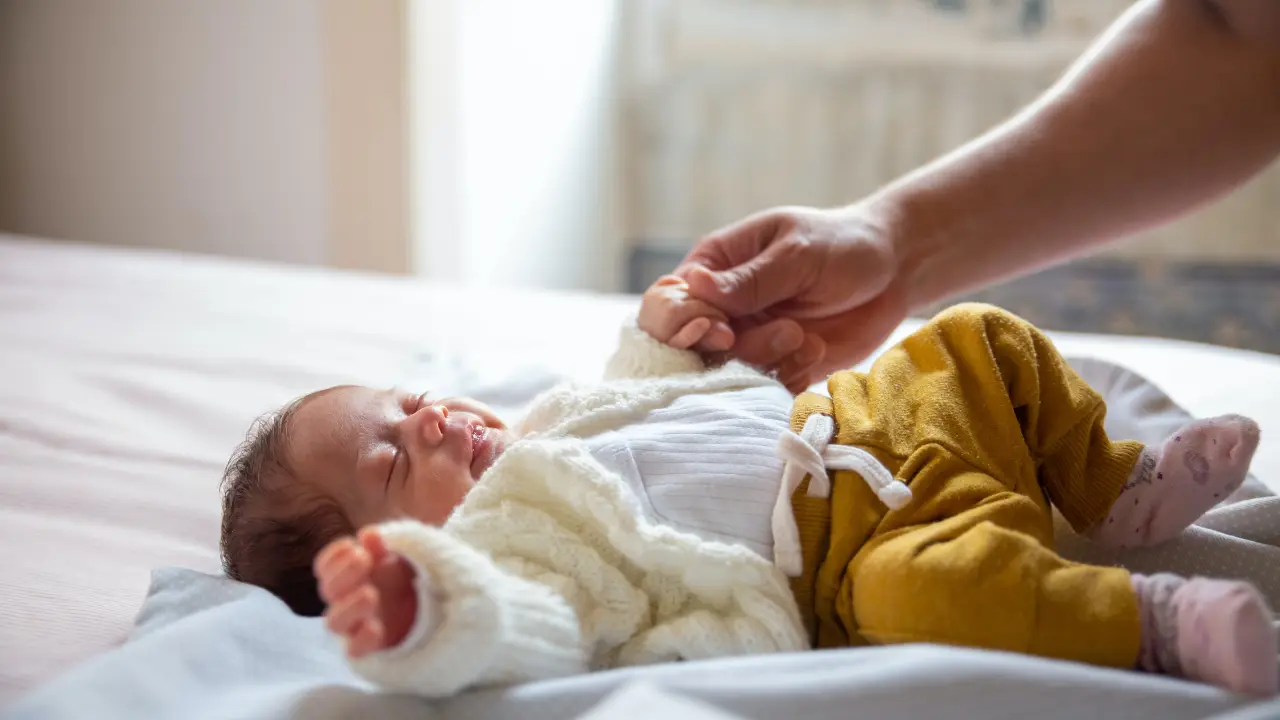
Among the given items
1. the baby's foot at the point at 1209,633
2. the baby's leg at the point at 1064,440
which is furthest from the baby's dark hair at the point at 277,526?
the baby's foot at the point at 1209,633

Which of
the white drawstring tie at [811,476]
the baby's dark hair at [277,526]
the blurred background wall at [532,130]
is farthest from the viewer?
the blurred background wall at [532,130]

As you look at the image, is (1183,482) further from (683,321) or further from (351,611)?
(351,611)

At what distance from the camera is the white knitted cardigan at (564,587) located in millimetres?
694

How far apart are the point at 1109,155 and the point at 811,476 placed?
589 millimetres

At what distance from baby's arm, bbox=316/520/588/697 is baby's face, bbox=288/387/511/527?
0.25 meters

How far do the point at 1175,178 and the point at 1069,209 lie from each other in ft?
0.36

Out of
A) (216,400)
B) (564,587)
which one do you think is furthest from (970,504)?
(216,400)

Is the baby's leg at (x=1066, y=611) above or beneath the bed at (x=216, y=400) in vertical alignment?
above

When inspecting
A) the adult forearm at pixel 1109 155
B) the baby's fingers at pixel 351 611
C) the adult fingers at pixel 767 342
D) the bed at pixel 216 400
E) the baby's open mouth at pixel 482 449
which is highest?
the adult forearm at pixel 1109 155

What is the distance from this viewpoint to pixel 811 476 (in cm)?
88

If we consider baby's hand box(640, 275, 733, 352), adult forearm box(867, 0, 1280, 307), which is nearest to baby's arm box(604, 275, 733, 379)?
baby's hand box(640, 275, 733, 352)

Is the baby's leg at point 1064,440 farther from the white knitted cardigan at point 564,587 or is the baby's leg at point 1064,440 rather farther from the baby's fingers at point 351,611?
the baby's fingers at point 351,611

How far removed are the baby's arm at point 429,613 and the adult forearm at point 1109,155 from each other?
0.71 m

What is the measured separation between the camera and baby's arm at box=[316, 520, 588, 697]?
665mm
